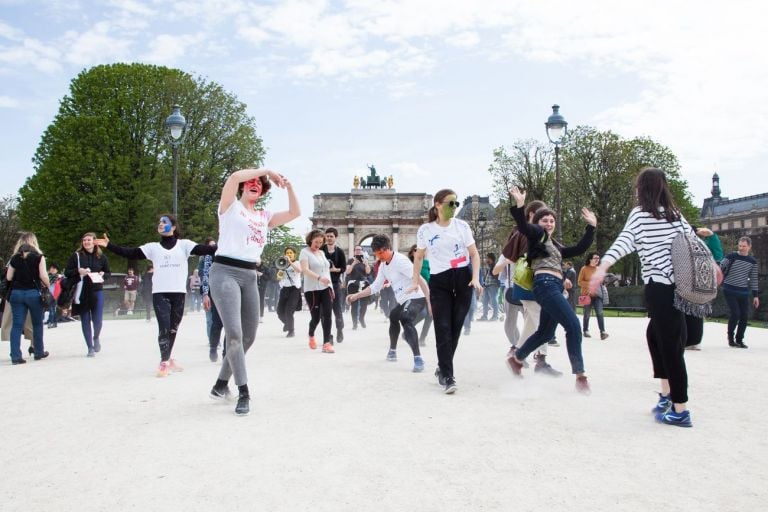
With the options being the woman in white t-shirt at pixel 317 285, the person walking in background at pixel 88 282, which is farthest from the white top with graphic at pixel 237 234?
the person walking in background at pixel 88 282

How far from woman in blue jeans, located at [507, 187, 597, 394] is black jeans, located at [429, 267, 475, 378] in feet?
2.27

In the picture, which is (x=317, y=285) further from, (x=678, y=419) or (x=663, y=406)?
(x=678, y=419)

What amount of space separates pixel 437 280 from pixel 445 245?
35cm

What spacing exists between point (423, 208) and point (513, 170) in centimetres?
2028

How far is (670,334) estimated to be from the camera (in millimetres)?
4789

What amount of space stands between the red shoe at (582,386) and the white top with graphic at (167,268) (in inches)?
177

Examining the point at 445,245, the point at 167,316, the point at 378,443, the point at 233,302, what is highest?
the point at 445,245

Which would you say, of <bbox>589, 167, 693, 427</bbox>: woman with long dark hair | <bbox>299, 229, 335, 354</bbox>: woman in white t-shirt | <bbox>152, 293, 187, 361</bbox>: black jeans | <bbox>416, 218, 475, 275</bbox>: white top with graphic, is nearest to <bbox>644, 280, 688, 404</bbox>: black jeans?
<bbox>589, 167, 693, 427</bbox>: woman with long dark hair

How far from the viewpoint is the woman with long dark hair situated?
4.75 m

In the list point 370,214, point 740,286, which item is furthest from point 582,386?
point 370,214

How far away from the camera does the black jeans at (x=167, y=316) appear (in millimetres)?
7539

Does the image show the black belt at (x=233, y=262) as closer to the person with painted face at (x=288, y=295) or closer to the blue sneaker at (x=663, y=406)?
the blue sneaker at (x=663, y=406)

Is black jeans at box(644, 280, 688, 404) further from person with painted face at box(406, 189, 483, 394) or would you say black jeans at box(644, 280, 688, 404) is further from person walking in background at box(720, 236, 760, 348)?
person walking in background at box(720, 236, 760, 348)

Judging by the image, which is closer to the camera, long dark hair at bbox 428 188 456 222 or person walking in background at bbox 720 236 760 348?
long dark hair at bbox 428 188 456 222
